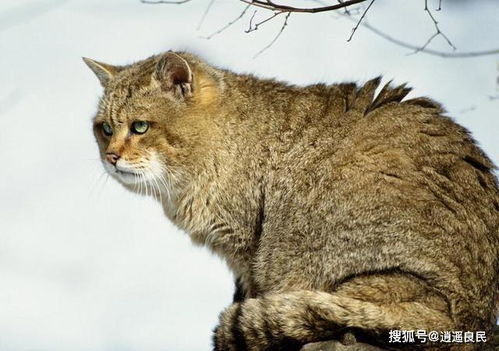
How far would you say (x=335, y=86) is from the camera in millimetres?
6672

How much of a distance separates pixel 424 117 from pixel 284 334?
1850 mm

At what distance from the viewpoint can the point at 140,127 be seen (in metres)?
6.48

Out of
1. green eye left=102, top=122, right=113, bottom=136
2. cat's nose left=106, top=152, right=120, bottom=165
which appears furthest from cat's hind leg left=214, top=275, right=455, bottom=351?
green eye left=102, top=122, right=113, bottom=136

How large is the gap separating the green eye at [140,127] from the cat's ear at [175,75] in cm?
32

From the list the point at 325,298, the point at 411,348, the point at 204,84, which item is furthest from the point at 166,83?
the point at 411,348

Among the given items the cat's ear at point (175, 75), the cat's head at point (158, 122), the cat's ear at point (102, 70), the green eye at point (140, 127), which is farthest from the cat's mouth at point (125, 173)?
the cat's ear at point (102, 70)

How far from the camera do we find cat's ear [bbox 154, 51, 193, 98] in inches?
256

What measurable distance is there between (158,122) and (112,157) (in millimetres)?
430

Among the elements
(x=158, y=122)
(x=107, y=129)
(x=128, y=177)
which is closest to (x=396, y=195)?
(x=158, y=122)

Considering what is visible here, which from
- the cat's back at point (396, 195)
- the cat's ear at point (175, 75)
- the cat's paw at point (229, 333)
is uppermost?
the cat's ear at point (175, 75)

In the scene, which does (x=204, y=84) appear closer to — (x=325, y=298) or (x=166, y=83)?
(x=166, y=83)

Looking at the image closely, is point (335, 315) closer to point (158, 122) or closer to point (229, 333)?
point (229, 333)

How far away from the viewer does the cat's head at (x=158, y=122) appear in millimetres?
6414

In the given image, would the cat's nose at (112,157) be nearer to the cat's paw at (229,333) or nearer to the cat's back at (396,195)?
the cat's back at (396,195)
